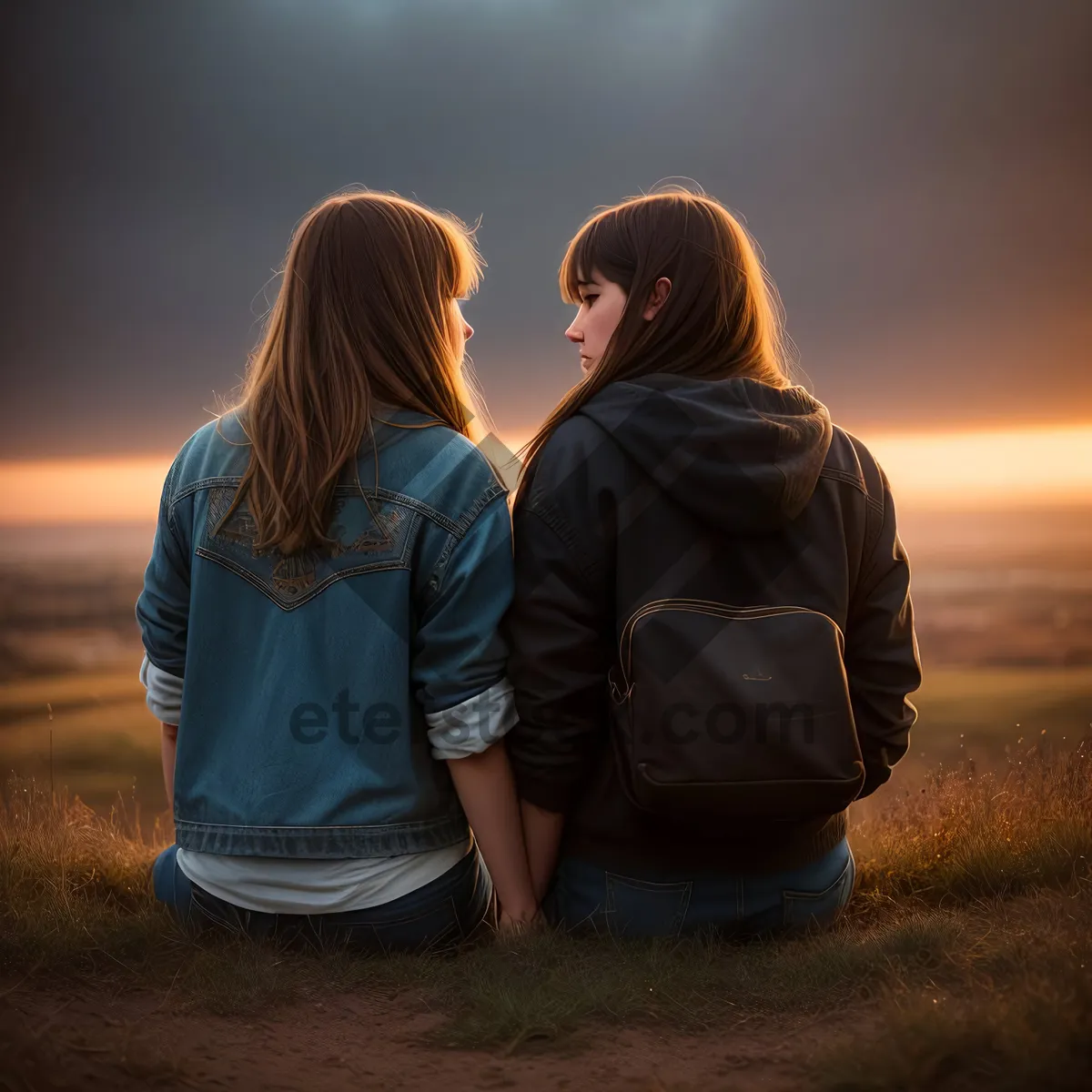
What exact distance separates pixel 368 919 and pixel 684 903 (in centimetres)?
76

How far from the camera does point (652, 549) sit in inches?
97.7

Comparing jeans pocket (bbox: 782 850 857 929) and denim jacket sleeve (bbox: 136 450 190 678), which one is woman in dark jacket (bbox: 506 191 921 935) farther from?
denim jacket sleeve (bbox: 136 450 190 678)

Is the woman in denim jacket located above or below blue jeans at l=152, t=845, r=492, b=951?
above

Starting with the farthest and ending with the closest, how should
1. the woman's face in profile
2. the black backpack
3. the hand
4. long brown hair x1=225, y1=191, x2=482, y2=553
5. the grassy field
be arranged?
the woman's face in profile
the hand
long brown hair x1=225, y1=191, x2=482, y2=553
the black backpack
the grassy field

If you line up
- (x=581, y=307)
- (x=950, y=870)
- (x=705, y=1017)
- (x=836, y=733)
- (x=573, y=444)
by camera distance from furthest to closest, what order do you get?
(x=950, y=870) → (x=581, y=307) → (x=573, y=444) → (x=836, y=733) → (x=705, y=1017)

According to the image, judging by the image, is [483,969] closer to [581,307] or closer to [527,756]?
[527,756]

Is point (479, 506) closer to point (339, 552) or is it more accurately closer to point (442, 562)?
point (442, 562)

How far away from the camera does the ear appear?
264cm

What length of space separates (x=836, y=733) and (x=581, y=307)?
128 centimetres

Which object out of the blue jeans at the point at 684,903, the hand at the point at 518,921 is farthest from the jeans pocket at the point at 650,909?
the hand at the point at 518,921

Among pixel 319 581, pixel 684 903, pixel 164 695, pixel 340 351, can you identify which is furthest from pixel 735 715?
pixel 164 695

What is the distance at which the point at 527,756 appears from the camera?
2.60m

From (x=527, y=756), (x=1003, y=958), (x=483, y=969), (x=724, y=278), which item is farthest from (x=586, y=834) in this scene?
(x=724, y=278)

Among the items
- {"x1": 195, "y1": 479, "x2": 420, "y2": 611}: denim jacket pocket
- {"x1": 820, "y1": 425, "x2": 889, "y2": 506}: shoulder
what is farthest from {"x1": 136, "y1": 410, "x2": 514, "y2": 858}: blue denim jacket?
{"x1": 820, "y1": 425, "x2": 889, "y2": 506}: shoulder
